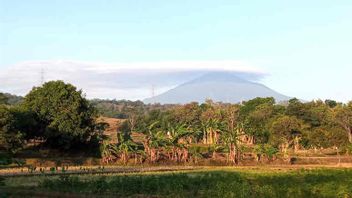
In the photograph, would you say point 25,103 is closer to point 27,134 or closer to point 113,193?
point 27,134

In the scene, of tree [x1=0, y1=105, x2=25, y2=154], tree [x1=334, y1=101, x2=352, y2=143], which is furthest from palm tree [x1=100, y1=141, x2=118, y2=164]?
tree [x1=334, y1=101, x2=352, y2=143]

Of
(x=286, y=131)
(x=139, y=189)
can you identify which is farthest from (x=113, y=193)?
(x=286, y=131)

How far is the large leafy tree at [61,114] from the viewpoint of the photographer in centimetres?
5416

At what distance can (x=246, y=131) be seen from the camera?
84.2 metres

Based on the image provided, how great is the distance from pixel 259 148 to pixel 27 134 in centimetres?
2801

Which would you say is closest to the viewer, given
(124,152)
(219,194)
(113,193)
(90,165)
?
(219,194)

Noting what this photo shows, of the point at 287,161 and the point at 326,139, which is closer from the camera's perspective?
the point at 287,161

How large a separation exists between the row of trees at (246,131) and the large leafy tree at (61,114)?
15.4 ft

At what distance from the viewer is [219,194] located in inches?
853

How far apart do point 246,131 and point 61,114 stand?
1542 inches

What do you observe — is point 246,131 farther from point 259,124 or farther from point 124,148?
point 124,148

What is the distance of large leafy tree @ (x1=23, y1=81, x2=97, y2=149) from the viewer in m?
54.2

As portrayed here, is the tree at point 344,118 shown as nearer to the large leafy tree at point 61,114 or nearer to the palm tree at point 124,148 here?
the palm tree at point 124,148

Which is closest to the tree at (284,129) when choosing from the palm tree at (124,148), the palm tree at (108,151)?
the palm tree at (124,148)
